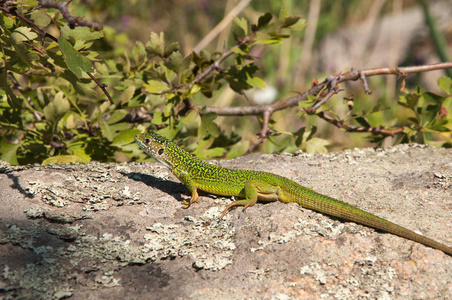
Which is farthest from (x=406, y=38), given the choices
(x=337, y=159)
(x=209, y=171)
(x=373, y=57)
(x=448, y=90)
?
(x=209, y=171)

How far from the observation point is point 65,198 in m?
3.09

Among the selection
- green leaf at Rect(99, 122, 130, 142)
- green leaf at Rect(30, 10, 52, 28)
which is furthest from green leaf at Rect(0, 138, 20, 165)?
green leaf at Rect(30, 10, 52, 28)

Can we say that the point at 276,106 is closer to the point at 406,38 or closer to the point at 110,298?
the point at 110,298

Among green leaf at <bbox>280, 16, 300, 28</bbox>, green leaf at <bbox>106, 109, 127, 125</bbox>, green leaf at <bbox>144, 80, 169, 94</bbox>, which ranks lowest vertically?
green leaf at <bbox>106, 109, 127, 125</bbox>

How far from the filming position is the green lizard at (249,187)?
2.86 meters

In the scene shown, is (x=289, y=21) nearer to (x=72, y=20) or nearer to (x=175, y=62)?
(x=175, y=62)

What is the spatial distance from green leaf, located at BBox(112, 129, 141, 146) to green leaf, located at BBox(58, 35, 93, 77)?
1.50 m

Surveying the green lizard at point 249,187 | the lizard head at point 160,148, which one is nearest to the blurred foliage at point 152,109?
the lizard head at point 160,148

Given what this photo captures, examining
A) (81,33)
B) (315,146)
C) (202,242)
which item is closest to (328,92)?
(315,146)

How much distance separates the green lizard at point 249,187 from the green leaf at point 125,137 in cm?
18

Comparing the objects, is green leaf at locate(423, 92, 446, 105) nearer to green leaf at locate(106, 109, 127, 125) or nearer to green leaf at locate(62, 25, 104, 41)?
green leaf at locate(106, 109, 127, 125)

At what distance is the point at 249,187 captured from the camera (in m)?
3.39

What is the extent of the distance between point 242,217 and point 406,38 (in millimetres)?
10648

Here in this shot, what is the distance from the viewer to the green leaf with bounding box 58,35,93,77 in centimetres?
269
